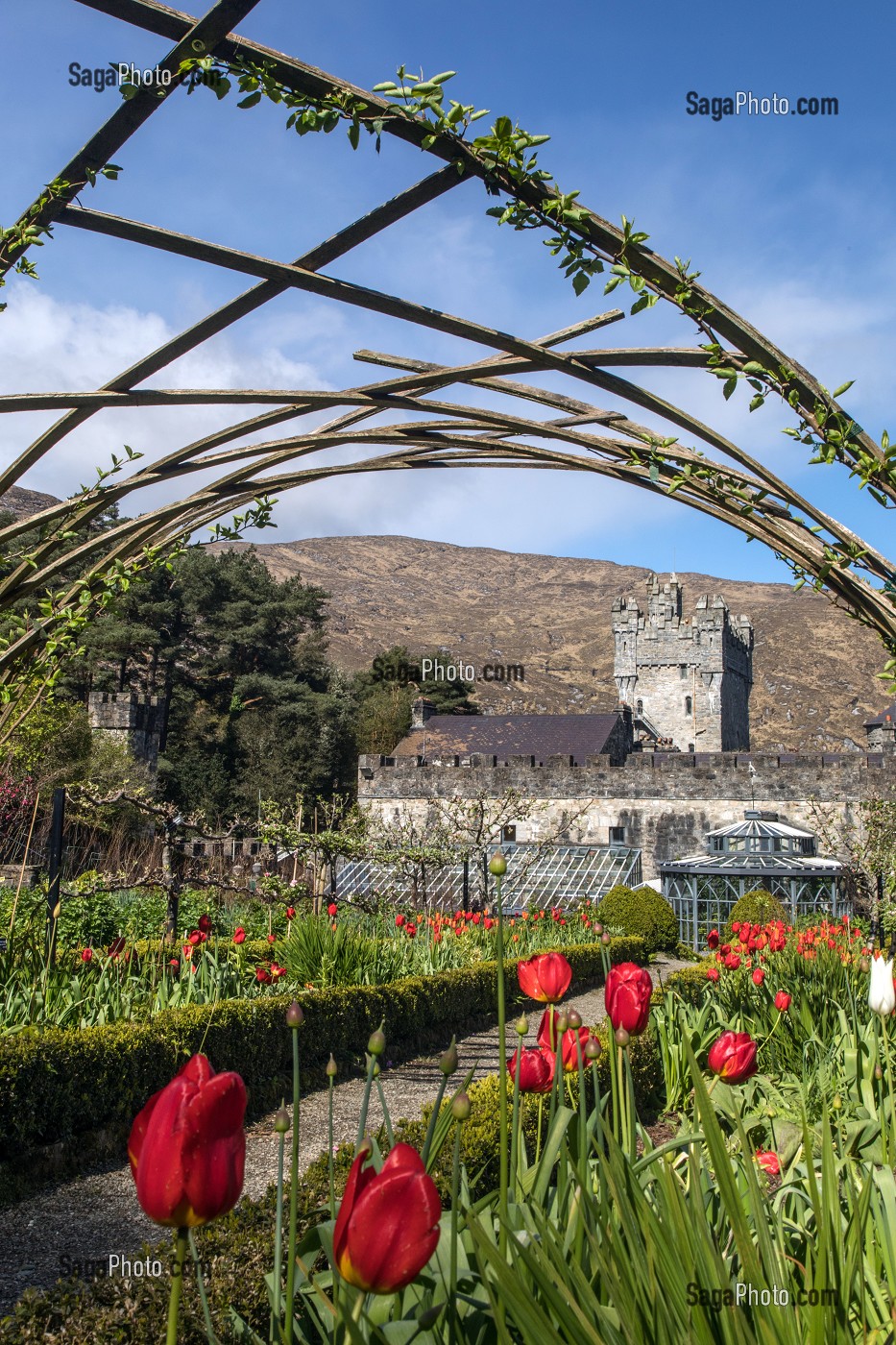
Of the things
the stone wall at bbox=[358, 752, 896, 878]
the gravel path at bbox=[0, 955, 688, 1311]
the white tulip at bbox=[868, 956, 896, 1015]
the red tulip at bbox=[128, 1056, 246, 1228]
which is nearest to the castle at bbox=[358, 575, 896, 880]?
the stone wall at bbox=[358, 752, 896, 878]

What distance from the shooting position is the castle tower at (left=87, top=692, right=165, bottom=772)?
90.8ft

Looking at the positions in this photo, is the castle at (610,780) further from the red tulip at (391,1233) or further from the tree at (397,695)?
the red tulip at (391,1233)

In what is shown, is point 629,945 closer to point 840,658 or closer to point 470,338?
point 470,338

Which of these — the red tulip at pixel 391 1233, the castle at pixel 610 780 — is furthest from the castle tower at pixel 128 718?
the red tulip at pixel 391 1233

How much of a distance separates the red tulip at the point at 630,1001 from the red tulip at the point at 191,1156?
1136mm

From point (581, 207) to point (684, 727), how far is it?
133 feet

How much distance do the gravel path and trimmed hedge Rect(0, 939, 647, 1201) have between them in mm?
244

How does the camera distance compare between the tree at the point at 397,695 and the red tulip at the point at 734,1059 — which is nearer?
the red tulip at the point at 734,1059

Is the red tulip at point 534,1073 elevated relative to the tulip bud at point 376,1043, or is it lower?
lower

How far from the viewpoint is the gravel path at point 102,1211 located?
3.19 metres

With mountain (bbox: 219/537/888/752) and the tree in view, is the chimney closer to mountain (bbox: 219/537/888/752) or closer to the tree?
the tree

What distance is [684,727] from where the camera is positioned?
41344mm

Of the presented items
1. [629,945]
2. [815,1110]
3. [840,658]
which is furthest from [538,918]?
[840,658]

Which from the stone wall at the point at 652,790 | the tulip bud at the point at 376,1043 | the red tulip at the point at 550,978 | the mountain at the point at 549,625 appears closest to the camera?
the tulip bud at the point at 376,1043
